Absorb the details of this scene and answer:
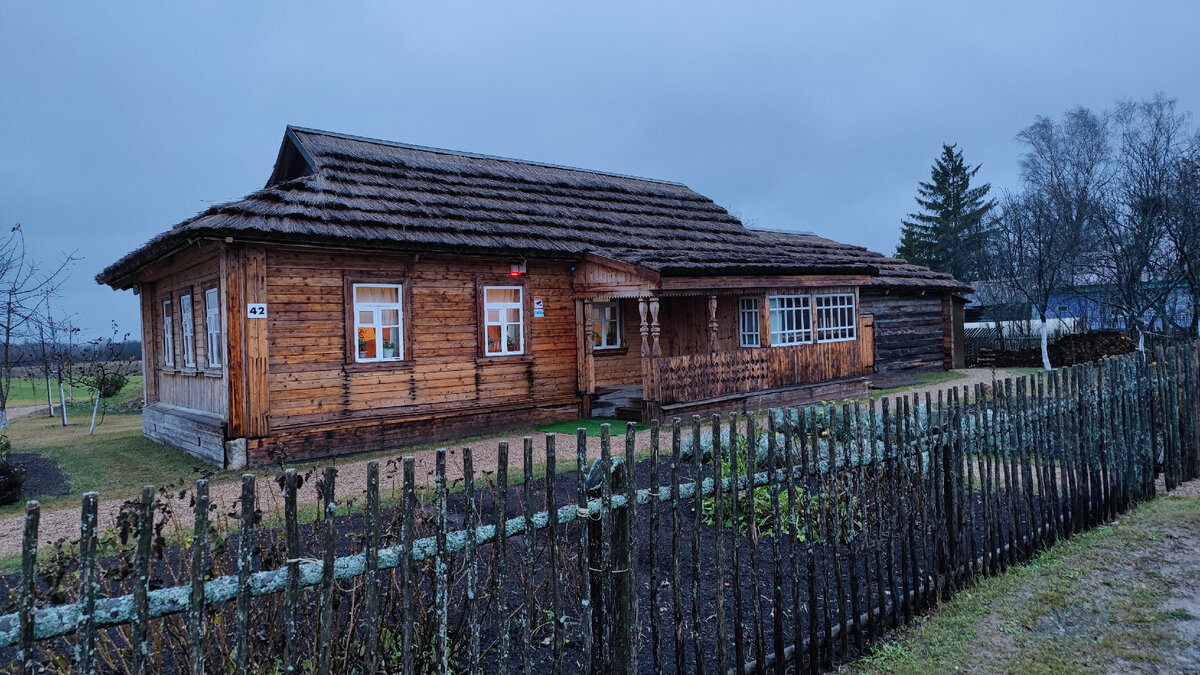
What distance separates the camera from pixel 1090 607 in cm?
466

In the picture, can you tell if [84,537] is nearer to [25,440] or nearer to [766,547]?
[766,547]

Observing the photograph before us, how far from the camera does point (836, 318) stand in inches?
736

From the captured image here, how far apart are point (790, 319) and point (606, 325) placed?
490 centimetres

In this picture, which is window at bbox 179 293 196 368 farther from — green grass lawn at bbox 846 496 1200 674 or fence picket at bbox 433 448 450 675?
green grass lawn at bbox 846 496 1200 674

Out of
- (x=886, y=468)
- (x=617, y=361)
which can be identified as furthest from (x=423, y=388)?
(x=886, y=468)

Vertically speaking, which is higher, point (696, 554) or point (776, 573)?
point (696, 554)

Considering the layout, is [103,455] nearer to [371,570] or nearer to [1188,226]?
[371,570]

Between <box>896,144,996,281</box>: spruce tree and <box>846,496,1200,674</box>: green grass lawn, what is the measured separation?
4536 cm

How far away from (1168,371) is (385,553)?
8826mm

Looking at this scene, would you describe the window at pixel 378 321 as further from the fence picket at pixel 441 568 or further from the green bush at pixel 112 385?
the green bush at pixel 112 385

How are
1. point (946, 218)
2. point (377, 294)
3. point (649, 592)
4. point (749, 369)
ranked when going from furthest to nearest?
point (946, 218)
point (749, 369)
point (377, 294)
point (649, 592)

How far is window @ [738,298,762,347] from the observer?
1795 centimetres

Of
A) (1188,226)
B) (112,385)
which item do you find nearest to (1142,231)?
(1188,226)

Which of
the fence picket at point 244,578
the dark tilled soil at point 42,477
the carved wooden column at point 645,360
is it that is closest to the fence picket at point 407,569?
the fence picket at point 244,578
